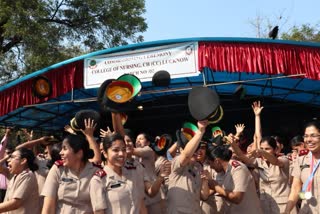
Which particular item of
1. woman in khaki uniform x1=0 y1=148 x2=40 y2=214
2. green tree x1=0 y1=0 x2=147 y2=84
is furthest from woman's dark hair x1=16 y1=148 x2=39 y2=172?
green tree x1=0 y1=0 x2=147 y2=84

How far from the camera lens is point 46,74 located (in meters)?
9.89

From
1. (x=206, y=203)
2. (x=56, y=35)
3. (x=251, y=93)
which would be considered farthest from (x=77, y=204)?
(x=56, y=35)

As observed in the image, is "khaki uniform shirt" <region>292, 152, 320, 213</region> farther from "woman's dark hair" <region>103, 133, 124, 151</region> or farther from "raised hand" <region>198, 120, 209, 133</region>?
"woman's dark hair" <region>103, 133, 124, 151</region>

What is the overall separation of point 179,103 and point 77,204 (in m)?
9.68

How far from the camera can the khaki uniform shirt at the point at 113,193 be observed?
3418mm

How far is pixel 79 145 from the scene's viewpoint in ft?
11.9

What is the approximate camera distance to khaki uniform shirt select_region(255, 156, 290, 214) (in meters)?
5.70

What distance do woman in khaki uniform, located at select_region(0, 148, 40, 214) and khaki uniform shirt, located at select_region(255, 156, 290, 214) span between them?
2.88 meters

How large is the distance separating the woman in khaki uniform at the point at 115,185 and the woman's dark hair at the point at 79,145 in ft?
0.56

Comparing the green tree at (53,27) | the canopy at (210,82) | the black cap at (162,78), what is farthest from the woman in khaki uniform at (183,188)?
the green tree at (53,27)

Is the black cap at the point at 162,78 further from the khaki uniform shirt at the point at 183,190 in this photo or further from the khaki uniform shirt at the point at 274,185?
the khaki uniform shirt at the point at 183,190

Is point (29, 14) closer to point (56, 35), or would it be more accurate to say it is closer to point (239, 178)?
point (56, 35)

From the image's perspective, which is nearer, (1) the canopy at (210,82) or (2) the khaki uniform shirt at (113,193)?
(2) the khaki uniform shirt at (113,193)

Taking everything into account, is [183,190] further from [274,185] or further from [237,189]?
[274,185]
